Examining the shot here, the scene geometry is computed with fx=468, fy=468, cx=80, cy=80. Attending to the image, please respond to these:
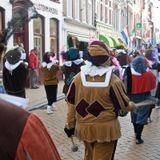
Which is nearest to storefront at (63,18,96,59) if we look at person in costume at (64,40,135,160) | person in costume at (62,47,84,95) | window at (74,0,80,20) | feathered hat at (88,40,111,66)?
window at (74,0,80,20)

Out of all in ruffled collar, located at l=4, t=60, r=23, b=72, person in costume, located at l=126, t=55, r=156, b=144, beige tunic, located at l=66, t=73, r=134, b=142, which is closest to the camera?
beige tunic, located at l=66, t=73, r=134, b=142

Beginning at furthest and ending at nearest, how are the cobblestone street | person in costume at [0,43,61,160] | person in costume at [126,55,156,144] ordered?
person in costume at [126,55,156,144] < the cobblestone street < person in costume at [0,43,61,160]

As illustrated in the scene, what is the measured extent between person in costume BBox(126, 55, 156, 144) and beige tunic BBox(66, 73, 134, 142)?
329 centimetres

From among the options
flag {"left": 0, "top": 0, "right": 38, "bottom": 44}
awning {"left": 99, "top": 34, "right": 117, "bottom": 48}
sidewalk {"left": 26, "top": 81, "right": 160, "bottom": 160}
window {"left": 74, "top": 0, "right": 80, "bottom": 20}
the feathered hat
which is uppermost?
window {"left": 74, "top": 0, "right": 80, "bottom": 20}

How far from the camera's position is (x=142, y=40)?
61.9 m

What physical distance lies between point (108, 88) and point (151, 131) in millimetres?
4805

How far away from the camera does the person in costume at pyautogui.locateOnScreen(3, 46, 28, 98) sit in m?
8.23

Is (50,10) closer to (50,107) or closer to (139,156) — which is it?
(50,107)

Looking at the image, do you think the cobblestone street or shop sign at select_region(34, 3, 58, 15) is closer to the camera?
the cobblestone street

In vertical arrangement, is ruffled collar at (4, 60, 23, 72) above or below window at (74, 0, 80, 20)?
below

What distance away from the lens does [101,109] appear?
4.36 meters

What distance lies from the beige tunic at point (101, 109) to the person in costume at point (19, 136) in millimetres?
2745

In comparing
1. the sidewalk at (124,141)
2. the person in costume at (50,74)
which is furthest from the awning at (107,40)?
the person in costume at (50,74)

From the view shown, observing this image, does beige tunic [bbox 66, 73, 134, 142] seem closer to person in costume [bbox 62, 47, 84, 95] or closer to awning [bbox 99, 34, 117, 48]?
person in costume [bbox 62, 47, 84, 95]
